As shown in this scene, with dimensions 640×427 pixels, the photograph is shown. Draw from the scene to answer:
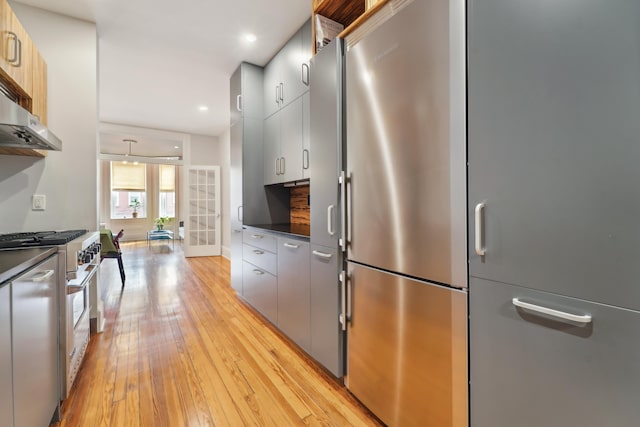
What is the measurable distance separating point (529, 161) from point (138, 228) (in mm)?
10055

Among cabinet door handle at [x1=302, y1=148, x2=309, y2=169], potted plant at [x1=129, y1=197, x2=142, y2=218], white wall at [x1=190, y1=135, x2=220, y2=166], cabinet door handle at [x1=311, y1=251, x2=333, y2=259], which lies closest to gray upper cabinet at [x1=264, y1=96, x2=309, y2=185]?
cabinet door handle at [x1=302, y1=148, x2=309, y2=169]

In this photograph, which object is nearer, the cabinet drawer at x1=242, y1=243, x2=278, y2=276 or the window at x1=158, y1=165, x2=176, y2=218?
the cabinet drawer at x1=242, y1=243, x2=278, y2=276

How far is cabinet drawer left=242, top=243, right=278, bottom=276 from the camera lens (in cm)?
247

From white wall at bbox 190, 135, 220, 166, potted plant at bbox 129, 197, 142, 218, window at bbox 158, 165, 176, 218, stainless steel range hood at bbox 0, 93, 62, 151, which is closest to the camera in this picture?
stainless steel range hood at bbox 0, 93, 62, 151

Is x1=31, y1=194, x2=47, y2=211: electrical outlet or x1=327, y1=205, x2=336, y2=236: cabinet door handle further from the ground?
x1=31, y1=194, x2=47, y2=211: electrical outlet

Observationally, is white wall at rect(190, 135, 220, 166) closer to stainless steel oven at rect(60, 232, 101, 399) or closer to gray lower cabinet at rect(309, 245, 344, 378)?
stainless steel oven at rect(60, 232, 101, 399)

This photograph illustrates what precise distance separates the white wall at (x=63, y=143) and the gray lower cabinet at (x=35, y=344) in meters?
1.18

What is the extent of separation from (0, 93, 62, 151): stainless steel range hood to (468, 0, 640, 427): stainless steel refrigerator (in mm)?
1991

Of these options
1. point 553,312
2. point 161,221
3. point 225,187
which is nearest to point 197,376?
point 553,312

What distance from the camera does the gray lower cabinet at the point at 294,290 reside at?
79.9 inches

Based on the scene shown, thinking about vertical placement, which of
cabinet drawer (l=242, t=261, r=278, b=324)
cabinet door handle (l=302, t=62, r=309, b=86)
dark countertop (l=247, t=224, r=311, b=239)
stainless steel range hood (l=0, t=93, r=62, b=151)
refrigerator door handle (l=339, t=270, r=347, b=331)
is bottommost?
cabinet drawer (l=242, t=261, r=278, b=324)

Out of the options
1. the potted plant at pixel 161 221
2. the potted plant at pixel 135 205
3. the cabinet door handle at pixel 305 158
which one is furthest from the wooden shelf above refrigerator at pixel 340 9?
the potted plant at pixel 135 205

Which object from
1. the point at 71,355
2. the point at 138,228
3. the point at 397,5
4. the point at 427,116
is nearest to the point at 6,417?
the point at 71,355

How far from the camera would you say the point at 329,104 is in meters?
1.72
